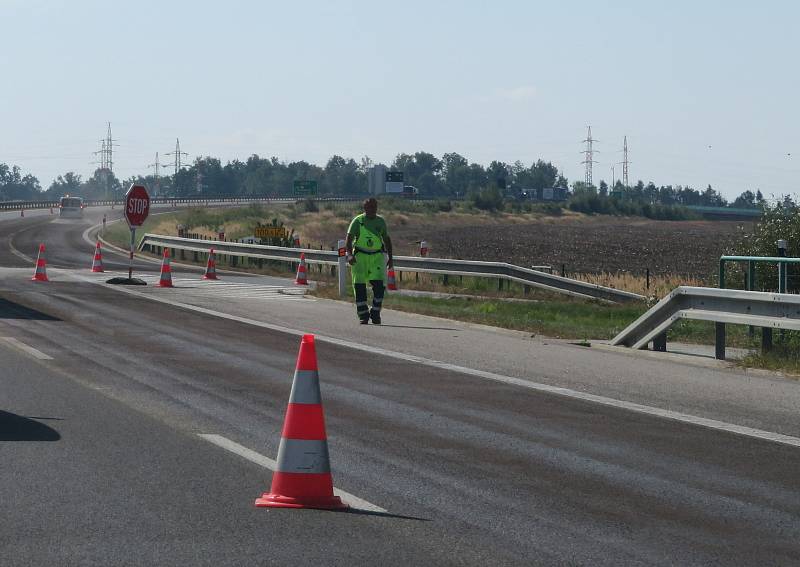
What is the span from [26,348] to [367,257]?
584cm

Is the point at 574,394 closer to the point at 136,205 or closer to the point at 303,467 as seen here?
the point at 303,467

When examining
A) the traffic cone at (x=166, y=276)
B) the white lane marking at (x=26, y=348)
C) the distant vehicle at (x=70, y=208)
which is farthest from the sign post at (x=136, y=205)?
the distant vehicle at (x=70, y=208)

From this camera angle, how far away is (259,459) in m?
8.33

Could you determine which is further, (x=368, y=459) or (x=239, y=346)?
(x=239, y=346)

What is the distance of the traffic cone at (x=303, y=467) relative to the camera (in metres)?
6.96

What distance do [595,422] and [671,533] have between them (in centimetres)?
372

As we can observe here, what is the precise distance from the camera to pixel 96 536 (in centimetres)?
625

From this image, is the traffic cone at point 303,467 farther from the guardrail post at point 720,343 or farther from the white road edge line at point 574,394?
the guardrail post at point 720,343

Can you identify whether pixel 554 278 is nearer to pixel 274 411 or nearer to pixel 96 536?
pixel 274 411

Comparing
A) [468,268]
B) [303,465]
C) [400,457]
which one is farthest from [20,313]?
[468,268]

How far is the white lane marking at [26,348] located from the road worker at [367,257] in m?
5.30

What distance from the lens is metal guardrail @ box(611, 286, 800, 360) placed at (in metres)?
13.7

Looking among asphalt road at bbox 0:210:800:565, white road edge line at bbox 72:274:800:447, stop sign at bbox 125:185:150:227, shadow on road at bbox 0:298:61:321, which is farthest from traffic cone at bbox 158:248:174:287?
asphalt road at bbox 0:210:800:565

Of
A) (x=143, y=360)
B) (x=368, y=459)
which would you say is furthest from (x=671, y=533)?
(x=143, y=360)
